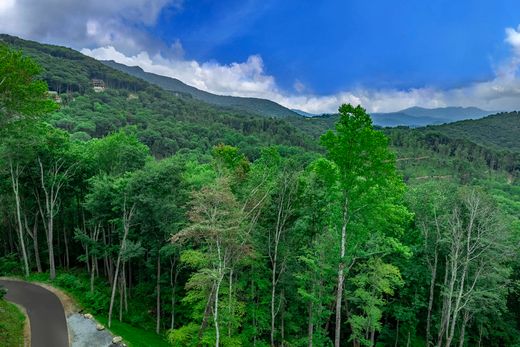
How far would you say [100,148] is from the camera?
92.9ft

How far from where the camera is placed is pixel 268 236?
19969 millimetres

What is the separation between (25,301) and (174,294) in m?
9.31

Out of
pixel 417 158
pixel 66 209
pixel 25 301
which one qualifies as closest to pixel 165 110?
pixel 417 158

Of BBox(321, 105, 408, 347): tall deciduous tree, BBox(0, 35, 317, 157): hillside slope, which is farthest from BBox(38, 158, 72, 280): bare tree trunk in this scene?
BBox(0, 35, 317, 157): hillside slope

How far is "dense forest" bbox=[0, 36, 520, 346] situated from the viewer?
14.9 metres

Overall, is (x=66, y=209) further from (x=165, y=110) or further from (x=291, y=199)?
(x=165, y=110)

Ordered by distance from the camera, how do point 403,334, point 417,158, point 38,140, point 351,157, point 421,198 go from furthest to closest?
1. point 417,158
2. point 403,334
3. point 38,140
4. point 421,198
5. point 351,157

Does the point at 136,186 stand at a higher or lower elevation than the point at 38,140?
lower

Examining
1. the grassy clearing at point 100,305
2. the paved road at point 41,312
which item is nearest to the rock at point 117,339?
the grassy clearing at point 100,305

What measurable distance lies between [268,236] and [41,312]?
570 inches

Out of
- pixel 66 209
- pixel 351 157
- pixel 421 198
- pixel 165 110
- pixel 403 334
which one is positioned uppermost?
pixel 165 110

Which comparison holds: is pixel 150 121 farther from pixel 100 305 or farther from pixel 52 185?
pixel 100 305

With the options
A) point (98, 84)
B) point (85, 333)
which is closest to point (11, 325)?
point (85, 333)

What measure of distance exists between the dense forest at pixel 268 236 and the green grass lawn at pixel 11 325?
4091mm
